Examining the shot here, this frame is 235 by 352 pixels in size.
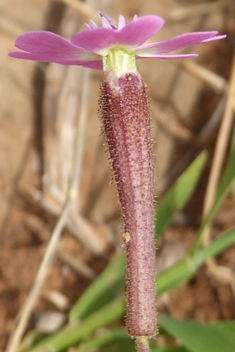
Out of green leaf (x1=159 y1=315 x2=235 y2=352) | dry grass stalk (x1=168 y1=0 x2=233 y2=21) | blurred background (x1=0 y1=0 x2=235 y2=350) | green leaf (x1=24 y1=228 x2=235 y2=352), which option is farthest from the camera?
dry grass stalk (x1=168 y1=0 x2=233 y2=21)

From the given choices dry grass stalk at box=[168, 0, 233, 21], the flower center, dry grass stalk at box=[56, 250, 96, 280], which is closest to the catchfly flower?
the flower center

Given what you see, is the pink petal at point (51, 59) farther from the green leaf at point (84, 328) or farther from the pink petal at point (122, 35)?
the green leaf at point (84, 328)

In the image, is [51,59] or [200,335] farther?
[200,335]

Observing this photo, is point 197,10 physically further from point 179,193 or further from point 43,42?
point 43,42

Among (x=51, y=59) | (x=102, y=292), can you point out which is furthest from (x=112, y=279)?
(x=51, y=59)

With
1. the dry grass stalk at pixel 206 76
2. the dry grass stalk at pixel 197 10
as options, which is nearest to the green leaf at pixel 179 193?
the dry grass stalk at pixel 206 76

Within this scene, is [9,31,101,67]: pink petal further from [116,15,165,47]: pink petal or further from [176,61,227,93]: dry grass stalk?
[176,61,227,93]: dry grass stalk
